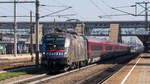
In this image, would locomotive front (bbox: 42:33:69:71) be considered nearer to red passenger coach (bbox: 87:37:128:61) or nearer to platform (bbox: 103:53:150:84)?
platform (bbox: 103:53:150:84)

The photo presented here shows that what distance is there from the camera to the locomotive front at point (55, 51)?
2088 cm

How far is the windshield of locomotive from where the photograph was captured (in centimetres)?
2123

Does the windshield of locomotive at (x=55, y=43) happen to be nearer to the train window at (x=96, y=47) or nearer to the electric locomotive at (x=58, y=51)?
the electric locomotive at (x=58, y=51)

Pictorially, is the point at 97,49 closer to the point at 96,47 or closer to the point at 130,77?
the point at 96,47

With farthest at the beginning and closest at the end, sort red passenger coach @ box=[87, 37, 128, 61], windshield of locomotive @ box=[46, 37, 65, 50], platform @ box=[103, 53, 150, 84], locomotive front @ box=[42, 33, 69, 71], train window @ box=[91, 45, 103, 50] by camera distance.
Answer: train window @ box=[91, 45, 103, 50] < red passenger coach @ box=[87, 37, 128, 61] < windshield of locomotive @ box=[46, 37, 65, 50] < locomotive front @ box=[42, 33, 69, 71] < platform @ box=[103, 53, 150, 84]

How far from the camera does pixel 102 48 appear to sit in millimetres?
39812

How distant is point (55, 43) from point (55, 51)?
2.24ft

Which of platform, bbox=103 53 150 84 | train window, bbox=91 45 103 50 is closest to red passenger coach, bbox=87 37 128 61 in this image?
train window, bbox=91 45 103 50

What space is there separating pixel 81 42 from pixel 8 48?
44.8 m

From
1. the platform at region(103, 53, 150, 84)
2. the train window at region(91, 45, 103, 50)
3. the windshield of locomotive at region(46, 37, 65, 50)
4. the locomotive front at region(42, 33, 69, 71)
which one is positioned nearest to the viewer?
the platform at region(103, 53, 150, 84)

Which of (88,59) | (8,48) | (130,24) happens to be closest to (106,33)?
(130,24)

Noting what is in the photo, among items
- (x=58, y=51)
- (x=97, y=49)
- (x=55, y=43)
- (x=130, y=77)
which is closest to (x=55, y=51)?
(x=58, y=51)

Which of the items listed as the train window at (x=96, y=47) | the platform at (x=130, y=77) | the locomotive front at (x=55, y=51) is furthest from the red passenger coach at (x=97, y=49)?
the locomotive front at (x=55, y=51)

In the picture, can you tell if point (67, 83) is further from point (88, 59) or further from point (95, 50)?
point (95, 50)
